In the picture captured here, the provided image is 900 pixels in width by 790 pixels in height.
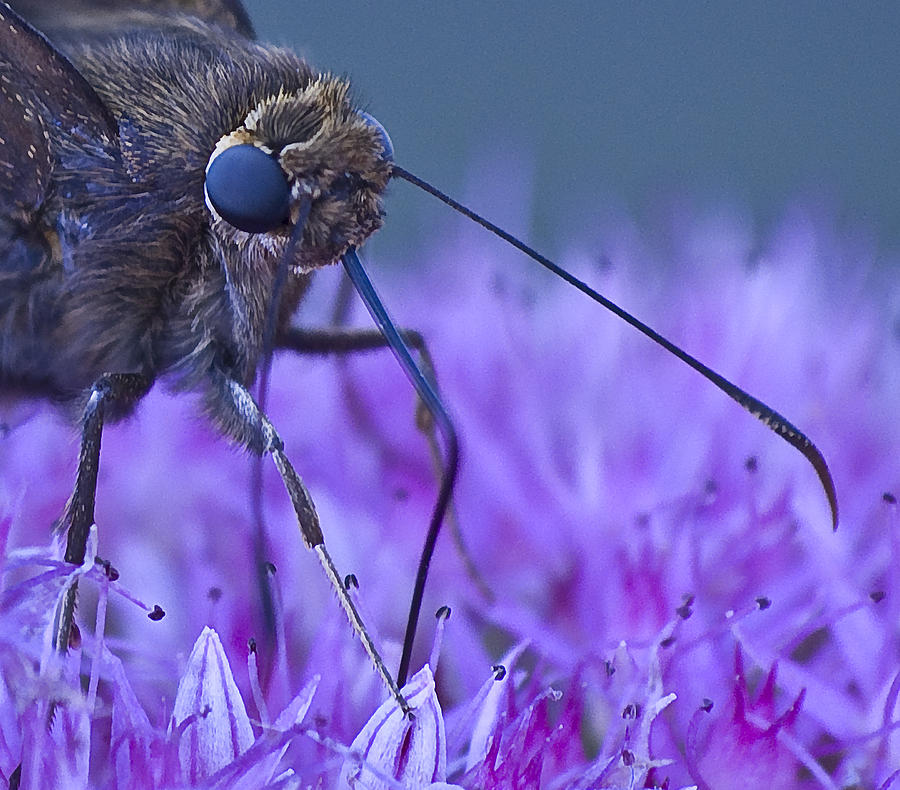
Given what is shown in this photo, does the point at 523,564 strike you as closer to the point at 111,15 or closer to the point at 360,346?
the point at 360,346

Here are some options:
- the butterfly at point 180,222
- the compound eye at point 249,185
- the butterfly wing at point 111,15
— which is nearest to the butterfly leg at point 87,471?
the butterfly at point 180,222

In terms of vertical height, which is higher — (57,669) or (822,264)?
(822,264)

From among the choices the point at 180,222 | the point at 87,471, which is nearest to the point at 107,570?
the point at 87,471

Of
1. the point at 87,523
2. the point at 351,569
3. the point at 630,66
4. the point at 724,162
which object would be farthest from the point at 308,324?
the point at 630,66

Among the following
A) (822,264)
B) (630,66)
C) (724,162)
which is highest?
(630,66)

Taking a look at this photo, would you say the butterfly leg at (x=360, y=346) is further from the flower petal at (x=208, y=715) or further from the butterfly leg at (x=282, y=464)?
the flower petal at (x=208, y=715)

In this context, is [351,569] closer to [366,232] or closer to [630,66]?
[366,232]

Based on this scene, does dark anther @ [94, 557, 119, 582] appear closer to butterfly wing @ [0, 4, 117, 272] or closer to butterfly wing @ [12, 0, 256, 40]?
butterfly wing @ [0, 4, 117, 272]
